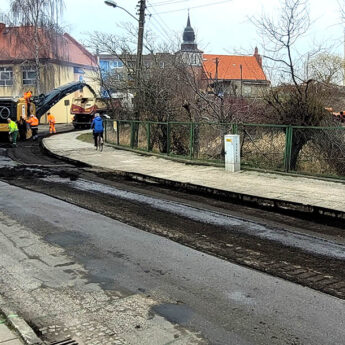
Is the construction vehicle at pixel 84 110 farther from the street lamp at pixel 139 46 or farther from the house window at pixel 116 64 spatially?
the street lamp at pixel 139 46

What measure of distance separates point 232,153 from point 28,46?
40288 mm

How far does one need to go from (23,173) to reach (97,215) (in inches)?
251

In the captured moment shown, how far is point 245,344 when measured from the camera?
3.44m

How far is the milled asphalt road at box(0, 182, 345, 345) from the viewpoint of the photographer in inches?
145

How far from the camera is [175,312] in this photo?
13.1ft

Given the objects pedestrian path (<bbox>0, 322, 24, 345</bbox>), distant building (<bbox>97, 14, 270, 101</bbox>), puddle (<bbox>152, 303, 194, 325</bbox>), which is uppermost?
distant building (<bbox>97, 14, 270, 101</bbox>)

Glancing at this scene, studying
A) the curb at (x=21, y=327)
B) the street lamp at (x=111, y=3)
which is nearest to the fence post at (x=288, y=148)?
the curb at (x=21, y=327)

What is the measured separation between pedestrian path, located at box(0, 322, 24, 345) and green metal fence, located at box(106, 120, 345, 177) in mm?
9492

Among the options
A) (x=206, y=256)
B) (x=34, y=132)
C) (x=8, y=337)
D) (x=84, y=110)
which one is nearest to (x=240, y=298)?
(x=206, y=256)

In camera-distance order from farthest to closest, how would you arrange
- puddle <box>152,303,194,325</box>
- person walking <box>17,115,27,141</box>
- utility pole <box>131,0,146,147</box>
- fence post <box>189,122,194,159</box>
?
person walking <box>17,115,27,141</box> < utility pole <box>131,0,146,147</box> < fence post <box>189,122,194,159</box> < puddle <box>152,303,194,325</box>

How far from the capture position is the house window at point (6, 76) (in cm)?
4909

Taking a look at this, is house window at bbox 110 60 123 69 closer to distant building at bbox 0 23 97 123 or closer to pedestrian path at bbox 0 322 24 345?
distant building at bbox 0 23 97 123

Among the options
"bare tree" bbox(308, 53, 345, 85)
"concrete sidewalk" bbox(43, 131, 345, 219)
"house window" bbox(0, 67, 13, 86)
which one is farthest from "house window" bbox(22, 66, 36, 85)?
"concrete sidewalk" bbox(43, 131, 345, 219)

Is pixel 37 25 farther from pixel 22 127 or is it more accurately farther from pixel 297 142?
pixel 297 142
